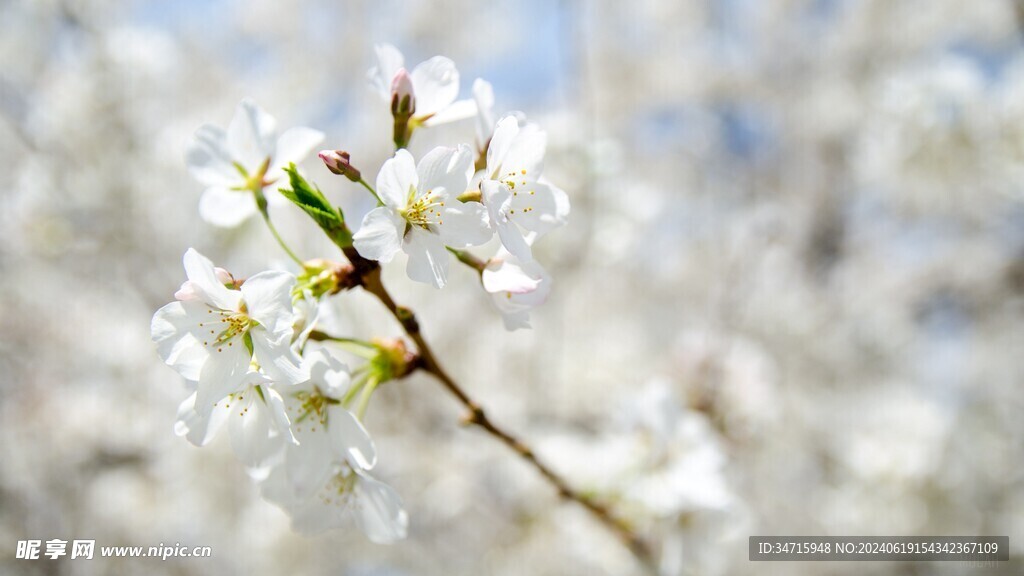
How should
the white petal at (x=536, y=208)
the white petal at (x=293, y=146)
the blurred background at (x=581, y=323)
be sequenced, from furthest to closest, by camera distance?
the blurred background at (x=581, y=323)
the white petal at (x=293, y=146)
the white petal at (x=536, y=208)

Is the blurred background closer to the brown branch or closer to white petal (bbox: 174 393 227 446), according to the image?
the brown branch

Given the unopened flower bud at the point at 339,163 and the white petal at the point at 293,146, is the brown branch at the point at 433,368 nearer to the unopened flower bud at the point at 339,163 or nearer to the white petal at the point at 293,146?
the unopened flower bud at the point at 339,163

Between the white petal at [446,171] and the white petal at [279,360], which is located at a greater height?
the white petal at [446,171]

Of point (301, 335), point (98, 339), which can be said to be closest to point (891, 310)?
point (301, 335)

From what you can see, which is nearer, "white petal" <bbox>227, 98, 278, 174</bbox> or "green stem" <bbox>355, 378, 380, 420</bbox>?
"green stem" <bbox>355, 378, 380, 420</bbox>

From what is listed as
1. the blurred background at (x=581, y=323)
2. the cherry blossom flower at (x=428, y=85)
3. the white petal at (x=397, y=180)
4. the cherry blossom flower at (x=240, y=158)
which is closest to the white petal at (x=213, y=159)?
the cherry blossom flower at (x=240, y=158)

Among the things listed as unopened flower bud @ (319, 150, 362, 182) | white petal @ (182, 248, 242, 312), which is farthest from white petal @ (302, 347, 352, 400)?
unopened flower bud @ (319, 150, 362, 182)

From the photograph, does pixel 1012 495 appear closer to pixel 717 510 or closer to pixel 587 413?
pixel 587 413
